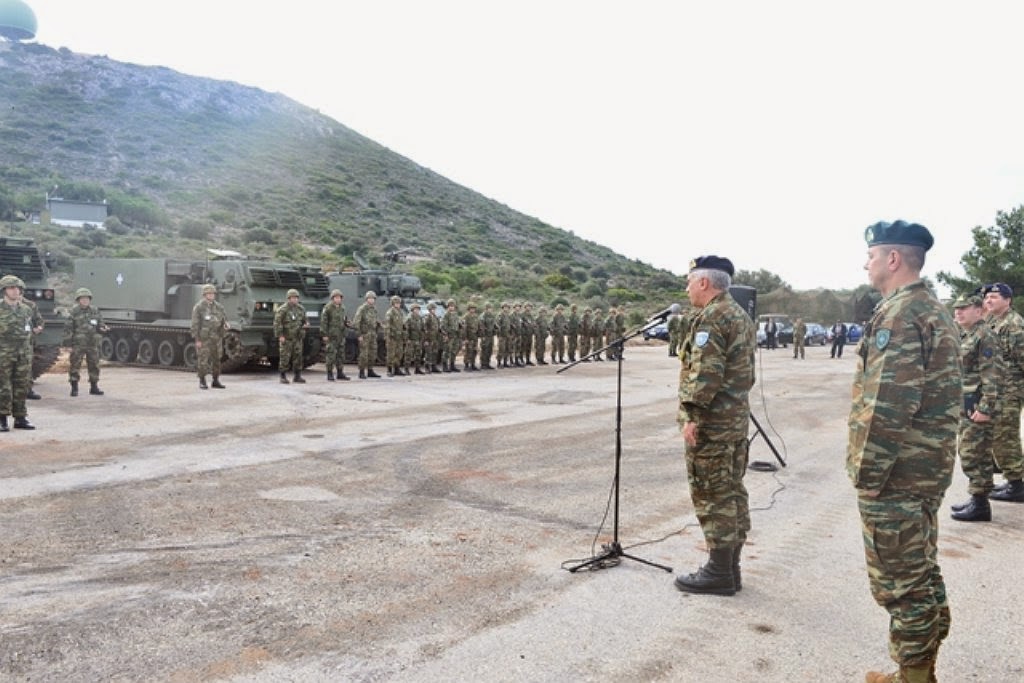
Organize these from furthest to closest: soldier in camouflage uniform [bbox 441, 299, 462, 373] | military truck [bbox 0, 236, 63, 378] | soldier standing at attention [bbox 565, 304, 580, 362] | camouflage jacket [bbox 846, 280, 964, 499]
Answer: soldier standing at attention [bbox 565, 304, 580, 362] → soldier in camouflage uniform [bbox 441, 299, 462, 373] → military truck [bbox 0, 236, 63, 378] → camouflage jacket [bbox 846, 280, 964, 499]

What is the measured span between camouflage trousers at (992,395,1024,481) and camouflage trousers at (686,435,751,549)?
3.64 meters

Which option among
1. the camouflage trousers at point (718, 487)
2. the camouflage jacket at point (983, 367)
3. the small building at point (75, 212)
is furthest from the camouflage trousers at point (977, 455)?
the small building at point (75, 212)

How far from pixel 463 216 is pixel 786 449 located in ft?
236

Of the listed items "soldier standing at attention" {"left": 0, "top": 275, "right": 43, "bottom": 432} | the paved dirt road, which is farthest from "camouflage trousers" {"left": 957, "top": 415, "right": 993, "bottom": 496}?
"soldier standing at attention" {"left": 0, "top": 275, "right": 43, "bottom": 432}

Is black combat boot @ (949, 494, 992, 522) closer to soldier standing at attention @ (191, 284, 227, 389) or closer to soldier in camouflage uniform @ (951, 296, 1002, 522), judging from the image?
soldier in camouflage uniform @ (951, 296, 1002, 522)

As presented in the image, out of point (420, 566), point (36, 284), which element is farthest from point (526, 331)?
point (420, 566)

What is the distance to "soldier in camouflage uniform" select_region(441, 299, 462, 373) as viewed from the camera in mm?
21281

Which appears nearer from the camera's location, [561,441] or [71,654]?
[71,654]

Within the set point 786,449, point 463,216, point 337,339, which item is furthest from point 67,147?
point 786,449

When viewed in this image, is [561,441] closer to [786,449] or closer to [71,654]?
[786,449]

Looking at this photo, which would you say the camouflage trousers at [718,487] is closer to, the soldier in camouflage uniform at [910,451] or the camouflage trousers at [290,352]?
the soldier in camouflage uniform at [910,451]

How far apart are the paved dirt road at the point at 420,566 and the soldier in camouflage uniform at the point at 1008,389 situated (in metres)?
0.38

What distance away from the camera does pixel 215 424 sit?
425 inches

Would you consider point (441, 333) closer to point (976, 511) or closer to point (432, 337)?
point (432, 337)
